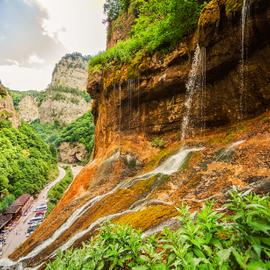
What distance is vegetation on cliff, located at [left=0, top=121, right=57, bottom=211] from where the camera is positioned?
63250 mm

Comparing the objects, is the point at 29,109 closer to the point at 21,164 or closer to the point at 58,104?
the point at 58,104

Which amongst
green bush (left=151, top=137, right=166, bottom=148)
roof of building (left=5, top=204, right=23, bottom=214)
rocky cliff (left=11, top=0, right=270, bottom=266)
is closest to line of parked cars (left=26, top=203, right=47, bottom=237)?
roof of building (left=5, top=204, right=23, bottom=214)

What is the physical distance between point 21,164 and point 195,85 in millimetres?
64179

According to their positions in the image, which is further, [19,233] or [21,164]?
[21,164]

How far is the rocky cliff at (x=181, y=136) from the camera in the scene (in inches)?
392

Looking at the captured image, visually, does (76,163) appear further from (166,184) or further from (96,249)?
(96,249)

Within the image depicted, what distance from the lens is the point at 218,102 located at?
15680 mm

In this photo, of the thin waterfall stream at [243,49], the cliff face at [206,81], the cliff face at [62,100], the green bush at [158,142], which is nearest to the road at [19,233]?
the cliff face at [206,81]

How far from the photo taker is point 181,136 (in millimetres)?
17516

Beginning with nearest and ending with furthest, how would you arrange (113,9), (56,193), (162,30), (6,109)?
(162,30), (113,9), (56,193), (6,109)

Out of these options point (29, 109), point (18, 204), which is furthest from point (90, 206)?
point (29, 109)

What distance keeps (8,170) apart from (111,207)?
58.9 meters

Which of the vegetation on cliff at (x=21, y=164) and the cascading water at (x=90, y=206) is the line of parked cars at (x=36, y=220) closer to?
the vegetation on cliff at (x=21, y=164)

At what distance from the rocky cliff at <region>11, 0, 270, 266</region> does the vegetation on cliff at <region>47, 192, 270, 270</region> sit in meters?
5.12
